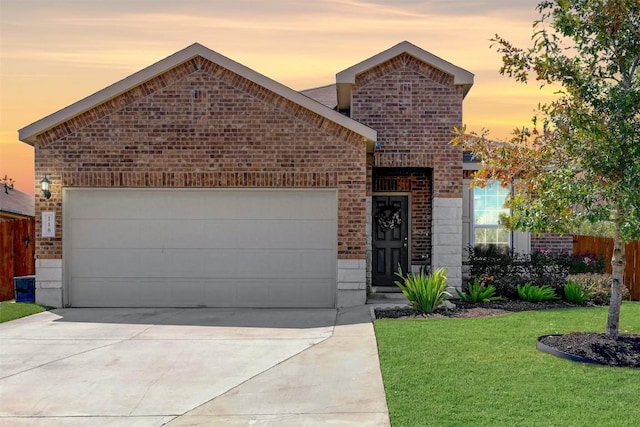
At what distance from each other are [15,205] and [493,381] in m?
19.6

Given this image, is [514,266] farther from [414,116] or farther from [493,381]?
[493,381]

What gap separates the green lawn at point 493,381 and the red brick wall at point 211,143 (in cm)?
398

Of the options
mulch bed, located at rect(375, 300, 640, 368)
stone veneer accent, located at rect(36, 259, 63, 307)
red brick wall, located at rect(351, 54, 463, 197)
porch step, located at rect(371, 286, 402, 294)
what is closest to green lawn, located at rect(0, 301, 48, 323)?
stone veneer accent, located at rect(36, 259, 63, 307)

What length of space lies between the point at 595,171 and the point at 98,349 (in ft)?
24.3

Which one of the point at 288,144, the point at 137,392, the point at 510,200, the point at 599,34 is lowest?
the point at 137,392

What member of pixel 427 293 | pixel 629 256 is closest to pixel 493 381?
pixel 427 293

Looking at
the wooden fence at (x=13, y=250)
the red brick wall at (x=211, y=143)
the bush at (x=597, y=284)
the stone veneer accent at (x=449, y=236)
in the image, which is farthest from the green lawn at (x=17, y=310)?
the bush at (x=597, y=284)

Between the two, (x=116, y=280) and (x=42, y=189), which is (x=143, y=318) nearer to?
(x=116, y=280)

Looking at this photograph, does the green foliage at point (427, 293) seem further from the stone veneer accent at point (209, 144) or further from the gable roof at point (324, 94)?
the gable roof at point (324, 94)

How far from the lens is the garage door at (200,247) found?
575 inches

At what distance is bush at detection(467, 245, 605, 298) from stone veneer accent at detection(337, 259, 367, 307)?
10.2 ft

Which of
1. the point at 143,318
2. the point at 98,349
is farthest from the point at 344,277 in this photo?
the point at 98,349

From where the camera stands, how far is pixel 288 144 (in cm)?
1439

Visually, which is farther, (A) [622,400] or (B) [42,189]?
(B) [42,189]
